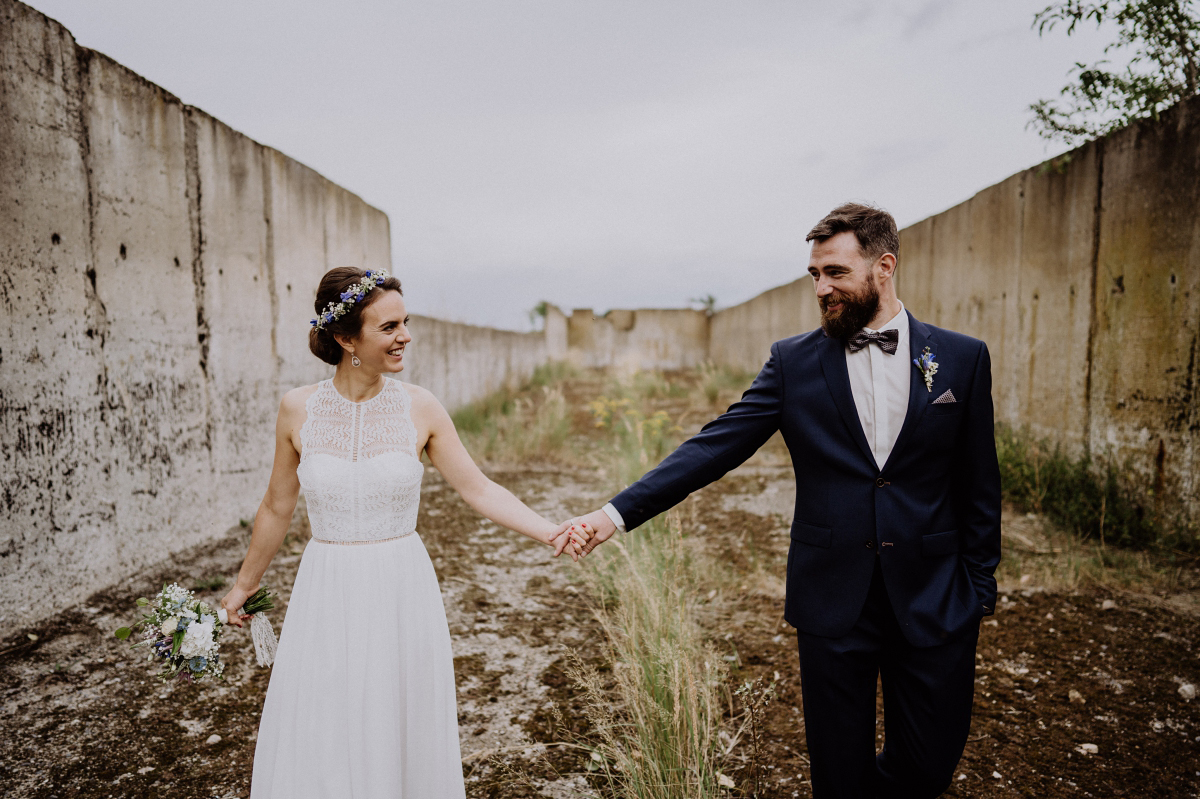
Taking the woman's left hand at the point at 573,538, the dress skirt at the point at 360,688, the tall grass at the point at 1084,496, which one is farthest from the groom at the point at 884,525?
the tall grass at the point at 1084,496

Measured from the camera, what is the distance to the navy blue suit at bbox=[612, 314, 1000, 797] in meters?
1.99

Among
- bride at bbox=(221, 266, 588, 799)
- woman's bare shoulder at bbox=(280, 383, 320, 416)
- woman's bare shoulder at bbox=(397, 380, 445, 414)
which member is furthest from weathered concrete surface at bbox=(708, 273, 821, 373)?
woman's bare shoulder at bbox=(280, 383, 320, 416)

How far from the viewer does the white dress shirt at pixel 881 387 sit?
207 centimetres

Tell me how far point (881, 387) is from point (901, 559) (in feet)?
1.69

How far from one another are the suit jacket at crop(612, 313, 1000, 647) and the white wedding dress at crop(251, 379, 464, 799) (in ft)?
3.83

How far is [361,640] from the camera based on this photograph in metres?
2.01

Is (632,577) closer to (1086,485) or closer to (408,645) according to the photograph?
(408,645)

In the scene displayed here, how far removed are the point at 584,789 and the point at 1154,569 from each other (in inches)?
154

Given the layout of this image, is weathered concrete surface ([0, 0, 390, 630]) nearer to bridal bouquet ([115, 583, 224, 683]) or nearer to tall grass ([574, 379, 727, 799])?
bridal bouquet ([115, 583, 224, 683])

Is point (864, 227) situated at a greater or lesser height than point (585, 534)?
greater

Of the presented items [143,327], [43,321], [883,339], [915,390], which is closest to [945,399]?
[915,390]

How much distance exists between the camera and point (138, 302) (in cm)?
456

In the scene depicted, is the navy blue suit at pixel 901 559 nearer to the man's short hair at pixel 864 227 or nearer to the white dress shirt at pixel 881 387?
the white dress shirt at pixel 881 387

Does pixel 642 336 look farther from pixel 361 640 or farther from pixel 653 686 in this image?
pixel 361 640
